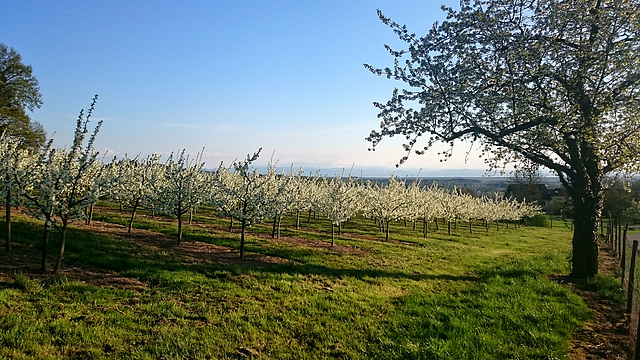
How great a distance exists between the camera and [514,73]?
12312mm

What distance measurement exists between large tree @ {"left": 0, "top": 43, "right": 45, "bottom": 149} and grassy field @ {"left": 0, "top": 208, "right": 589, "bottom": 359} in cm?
2515

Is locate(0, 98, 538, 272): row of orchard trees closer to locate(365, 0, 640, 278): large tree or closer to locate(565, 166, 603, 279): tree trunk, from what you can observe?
locate(365, 0, 640, 278): large tree

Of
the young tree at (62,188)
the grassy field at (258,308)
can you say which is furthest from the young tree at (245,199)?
the young tree at (62,188)

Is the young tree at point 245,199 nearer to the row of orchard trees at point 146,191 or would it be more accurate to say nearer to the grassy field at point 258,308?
the row of orchard trees at point 146,191

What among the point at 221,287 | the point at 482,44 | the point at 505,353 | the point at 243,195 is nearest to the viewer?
the point at 505,353

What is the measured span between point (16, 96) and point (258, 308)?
3890 centimetres

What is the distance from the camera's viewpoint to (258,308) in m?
8.41

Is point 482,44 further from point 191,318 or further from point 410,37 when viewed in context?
point 191,318

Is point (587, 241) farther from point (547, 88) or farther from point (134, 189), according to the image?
point (134, 189)

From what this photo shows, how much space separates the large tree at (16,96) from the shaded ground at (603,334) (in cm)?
4153

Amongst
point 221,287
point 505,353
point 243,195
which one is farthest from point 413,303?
point 243,195

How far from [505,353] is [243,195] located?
10605 millimetres

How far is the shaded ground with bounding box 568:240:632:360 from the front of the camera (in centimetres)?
729

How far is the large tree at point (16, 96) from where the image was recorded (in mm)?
32562
